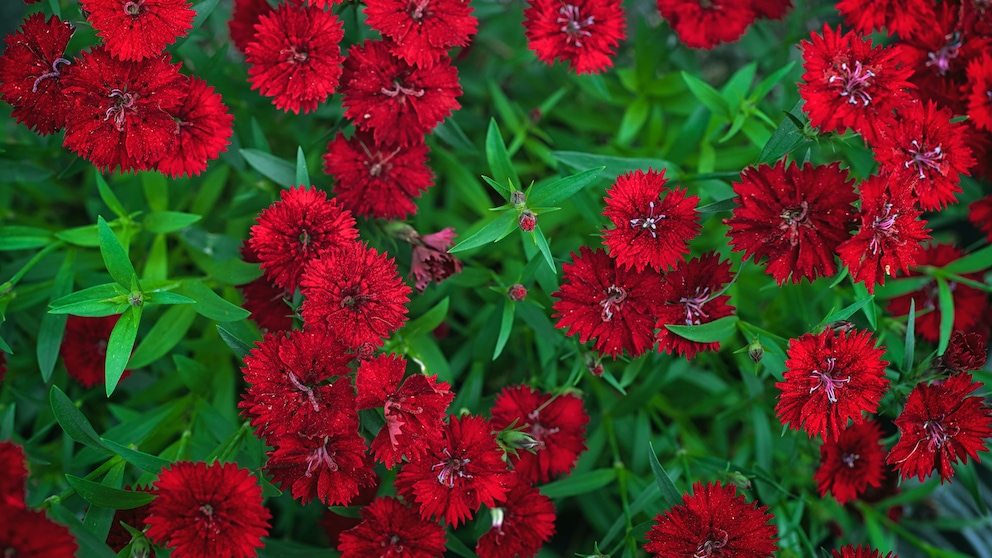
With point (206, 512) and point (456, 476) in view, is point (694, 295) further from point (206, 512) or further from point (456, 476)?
point (206, 512)

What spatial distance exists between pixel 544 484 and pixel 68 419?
110 cm

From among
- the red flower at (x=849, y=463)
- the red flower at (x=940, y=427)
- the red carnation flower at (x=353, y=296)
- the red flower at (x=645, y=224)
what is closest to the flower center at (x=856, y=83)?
the red flower at (x=645, y=224)

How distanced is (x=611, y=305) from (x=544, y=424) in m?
0.34

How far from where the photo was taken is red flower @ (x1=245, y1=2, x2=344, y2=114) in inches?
58.4

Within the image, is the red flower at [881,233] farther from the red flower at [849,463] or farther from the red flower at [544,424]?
the red flower at [544,424]

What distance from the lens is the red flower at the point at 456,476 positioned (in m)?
1.38

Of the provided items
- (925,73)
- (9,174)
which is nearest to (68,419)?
(9,174)

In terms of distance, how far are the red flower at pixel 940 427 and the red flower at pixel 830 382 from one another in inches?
4.1

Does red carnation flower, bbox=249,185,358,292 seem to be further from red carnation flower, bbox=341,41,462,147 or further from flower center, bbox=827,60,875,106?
flower center, bbox=827,60,875,106

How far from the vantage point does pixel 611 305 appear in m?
1.48

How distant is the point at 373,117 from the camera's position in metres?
1.52

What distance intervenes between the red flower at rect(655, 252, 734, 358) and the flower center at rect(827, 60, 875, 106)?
42cm

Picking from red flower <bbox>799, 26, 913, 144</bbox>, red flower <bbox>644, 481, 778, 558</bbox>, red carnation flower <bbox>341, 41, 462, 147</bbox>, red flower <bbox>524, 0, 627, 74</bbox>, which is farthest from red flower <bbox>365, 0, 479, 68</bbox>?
red flower <bbox>644, 481, 778, 558</bbox>

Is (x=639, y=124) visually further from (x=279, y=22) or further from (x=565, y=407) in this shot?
(x=279, y=22)
